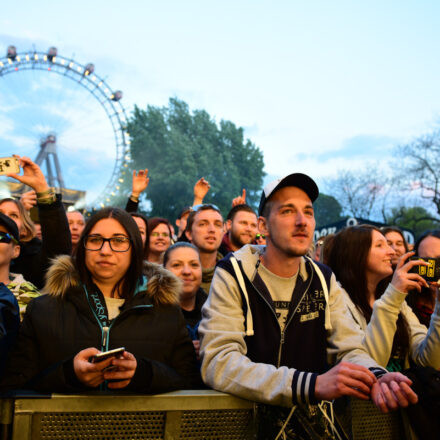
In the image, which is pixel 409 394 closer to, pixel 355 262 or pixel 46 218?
pixel 355 262

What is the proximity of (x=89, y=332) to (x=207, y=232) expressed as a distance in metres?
2.34

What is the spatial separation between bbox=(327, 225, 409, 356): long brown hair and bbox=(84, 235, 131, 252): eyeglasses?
161 cm

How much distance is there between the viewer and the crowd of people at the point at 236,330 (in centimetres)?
168

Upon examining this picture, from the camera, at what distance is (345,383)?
5.33 feet

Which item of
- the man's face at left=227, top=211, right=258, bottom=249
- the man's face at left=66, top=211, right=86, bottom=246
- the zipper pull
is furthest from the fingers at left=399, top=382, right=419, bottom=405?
the man's face at left=66, top=211, right=86, bottom=246

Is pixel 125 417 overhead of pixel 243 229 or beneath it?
beneath

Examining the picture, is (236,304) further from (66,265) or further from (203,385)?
(66,265)

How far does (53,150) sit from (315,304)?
2941 cm

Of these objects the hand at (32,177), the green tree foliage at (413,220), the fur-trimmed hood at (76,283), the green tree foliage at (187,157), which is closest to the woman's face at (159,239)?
the hand at (32,177)

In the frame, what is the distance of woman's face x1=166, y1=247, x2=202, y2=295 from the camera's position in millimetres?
3256

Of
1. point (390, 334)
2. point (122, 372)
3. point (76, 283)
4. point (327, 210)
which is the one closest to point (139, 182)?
point (76, 283)

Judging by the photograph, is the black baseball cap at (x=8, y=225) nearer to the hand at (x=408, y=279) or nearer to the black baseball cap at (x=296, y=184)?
the black baseball cap at (x=296, y=184)

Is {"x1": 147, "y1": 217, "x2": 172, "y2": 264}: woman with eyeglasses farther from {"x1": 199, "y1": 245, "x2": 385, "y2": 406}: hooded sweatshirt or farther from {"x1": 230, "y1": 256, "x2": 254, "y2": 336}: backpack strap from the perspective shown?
{"x1": 230, "y1": 256, "x2": 254, "y2": 336}: backpack strap

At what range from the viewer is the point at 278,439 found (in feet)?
5.57
